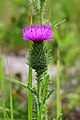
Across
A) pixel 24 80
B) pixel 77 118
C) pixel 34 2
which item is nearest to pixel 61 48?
pixel 24 80

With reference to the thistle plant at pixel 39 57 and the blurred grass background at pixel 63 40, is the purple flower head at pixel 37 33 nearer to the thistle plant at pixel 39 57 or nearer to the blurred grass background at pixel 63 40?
the thistle plant at pixel 39 57

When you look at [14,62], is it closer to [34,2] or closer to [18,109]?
[18,109]

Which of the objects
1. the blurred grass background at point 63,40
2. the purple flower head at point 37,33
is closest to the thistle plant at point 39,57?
the purple flower head at point 37,33

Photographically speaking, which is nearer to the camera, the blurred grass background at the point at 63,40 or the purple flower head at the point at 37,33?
the purple flower head at the point at 37,33

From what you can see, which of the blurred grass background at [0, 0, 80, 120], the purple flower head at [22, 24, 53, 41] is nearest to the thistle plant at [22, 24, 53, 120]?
the purple flower head at [22, 24, 53, 41]

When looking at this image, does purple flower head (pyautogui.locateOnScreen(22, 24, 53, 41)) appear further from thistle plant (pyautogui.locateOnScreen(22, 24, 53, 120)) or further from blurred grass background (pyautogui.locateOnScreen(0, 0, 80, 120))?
blurred grass background (pyautogui.locateOnScreen(0, 0, 80, 120))

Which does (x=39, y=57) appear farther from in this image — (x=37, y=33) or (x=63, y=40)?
(x=63, y=40)
